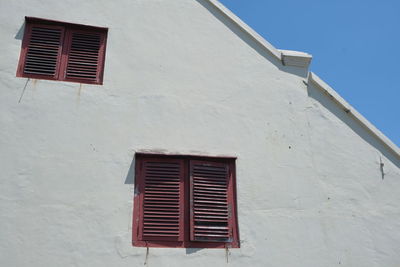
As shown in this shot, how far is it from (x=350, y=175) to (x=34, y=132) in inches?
212

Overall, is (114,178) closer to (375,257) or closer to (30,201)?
(30,201)

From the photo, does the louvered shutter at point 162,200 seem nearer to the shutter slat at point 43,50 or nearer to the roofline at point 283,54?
the shutter slat at point 43,50

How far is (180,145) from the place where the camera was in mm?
7469

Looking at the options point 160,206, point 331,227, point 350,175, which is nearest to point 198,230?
point 160,206

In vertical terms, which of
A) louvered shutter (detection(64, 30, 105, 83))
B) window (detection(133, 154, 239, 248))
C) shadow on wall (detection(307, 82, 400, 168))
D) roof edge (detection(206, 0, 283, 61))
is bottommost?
window (detection(133, 154, 239, 248))

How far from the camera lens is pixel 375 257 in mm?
7309

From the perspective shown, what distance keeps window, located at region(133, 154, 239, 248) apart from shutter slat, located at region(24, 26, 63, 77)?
2.28m

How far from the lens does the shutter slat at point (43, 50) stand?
7637 mm

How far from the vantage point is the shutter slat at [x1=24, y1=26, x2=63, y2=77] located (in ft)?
25.1

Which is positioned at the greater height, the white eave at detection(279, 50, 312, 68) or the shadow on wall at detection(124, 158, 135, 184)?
the white eave at detection(279, 50, 312, 68)

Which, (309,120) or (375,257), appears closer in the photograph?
(375,257)

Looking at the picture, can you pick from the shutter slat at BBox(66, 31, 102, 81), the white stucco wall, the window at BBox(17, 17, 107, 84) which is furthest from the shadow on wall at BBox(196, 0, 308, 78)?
the shutter slat at BBox(66, 31, 102, 81)

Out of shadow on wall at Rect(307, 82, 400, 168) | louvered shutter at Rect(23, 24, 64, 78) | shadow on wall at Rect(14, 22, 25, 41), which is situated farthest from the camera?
shadow on wall at Rect(307, 82, 400, 168)

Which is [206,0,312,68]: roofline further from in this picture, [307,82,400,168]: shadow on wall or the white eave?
[307,82,400,168]: shadow on wall
